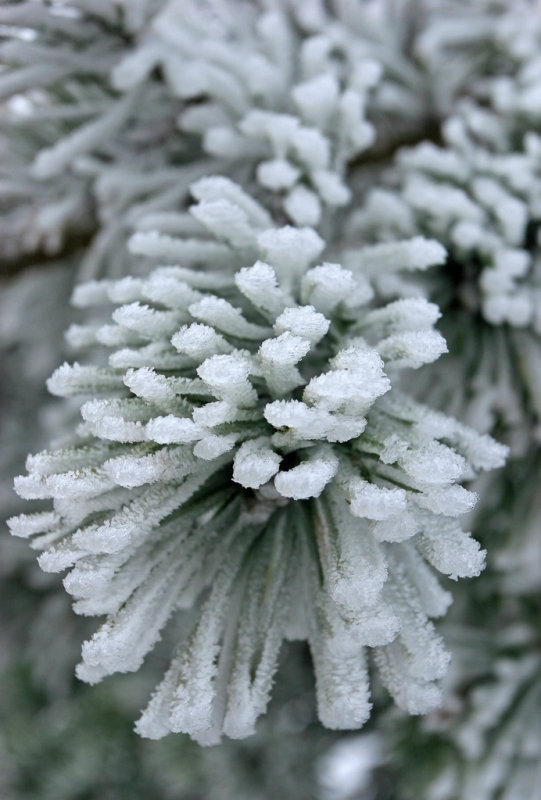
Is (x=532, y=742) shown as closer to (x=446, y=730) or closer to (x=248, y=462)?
(x=446, y=730)

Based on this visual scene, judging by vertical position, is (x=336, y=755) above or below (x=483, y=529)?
below

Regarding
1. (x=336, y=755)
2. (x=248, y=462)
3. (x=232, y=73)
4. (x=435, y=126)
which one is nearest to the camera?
(x=248, y=462)

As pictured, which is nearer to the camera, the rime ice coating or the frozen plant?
the rime ice coating

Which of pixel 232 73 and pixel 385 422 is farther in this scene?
pixel 232 73

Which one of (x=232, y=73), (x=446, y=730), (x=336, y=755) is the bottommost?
(x=336, y=755)

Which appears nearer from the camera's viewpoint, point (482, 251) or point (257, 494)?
point (257, 494)

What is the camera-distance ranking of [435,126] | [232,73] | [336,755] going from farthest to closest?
[336,755], [435,126], [232,73]

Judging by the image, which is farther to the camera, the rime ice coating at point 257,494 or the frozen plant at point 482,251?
the frozen plant at point 482,251

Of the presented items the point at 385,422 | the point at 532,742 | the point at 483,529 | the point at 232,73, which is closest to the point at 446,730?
the point at 532,742
